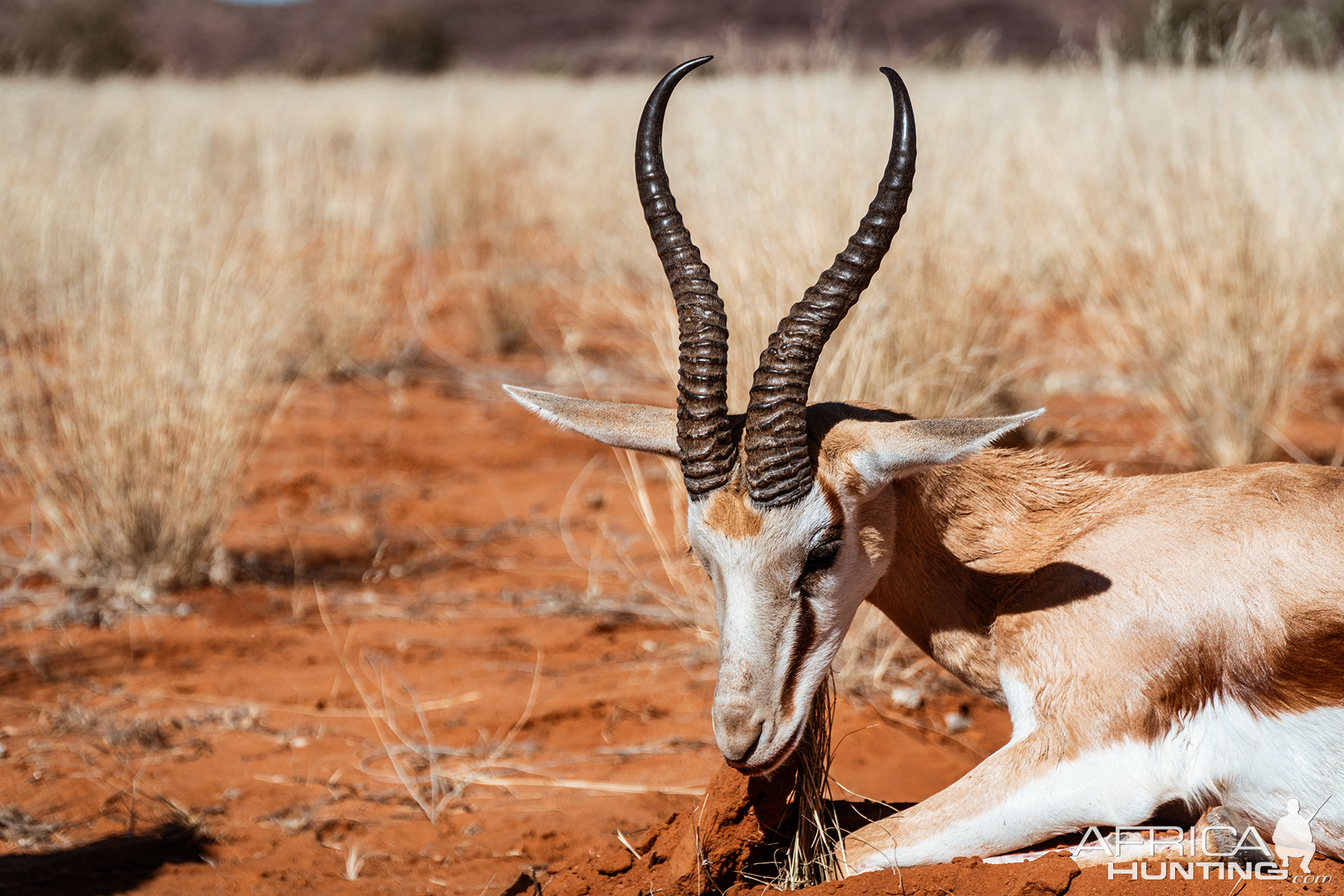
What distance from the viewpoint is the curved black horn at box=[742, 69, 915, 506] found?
9.73 feet

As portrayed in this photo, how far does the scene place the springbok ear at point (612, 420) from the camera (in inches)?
131

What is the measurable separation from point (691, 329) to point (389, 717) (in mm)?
2401

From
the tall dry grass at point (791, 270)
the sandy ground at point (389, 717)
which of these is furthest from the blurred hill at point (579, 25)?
the sandy ground at point (389, 717)

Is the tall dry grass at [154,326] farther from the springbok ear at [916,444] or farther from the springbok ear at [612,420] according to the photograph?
the springbok ear at [916,444]

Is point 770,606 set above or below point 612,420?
below

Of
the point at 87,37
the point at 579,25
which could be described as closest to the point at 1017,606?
the point at 87,37

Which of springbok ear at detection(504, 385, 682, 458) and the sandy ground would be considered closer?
springbok ear at detection(504, 385, 682, 458)

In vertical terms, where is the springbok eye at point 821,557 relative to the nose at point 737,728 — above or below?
above

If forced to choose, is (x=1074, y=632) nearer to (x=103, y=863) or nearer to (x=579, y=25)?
(x=103, y=863)

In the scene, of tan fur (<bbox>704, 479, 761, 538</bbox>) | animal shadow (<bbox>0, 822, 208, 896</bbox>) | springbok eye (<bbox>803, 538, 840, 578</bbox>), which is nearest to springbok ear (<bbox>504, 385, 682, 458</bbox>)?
tan fur (<bbox>704, 479, 761, 538</bbox>)

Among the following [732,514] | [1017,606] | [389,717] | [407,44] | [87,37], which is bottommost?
[389,717]

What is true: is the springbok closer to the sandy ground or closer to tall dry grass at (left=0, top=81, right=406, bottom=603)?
the sandy ground

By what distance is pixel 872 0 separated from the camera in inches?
3408

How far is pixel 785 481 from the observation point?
2957mm
